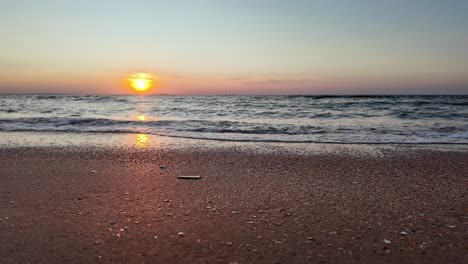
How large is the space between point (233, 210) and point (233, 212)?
Answer: 0.27 ft

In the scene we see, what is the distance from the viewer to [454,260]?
131 inches

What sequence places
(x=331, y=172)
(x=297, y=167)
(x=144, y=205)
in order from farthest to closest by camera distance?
(x=297, y=167)
(x=331, y=172)
(x=144, y=205)

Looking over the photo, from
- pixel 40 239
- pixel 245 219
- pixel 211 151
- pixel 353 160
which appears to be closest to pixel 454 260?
pixel 245 219

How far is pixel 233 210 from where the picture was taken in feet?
15.6

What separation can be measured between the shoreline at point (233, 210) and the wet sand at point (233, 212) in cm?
2

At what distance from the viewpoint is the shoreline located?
3512mm

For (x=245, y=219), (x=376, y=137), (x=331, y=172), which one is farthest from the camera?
(x=376, y=137)

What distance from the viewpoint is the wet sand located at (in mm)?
3498

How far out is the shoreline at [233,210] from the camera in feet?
11.5

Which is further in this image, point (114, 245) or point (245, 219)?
point (245, 219)

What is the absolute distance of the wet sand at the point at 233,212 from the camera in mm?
3498

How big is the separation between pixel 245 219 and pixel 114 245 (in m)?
1.58

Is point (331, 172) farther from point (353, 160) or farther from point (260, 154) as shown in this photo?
point (260, 154)

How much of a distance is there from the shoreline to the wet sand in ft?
0.05
